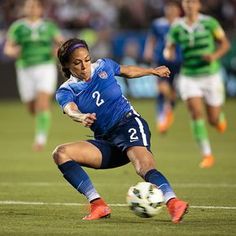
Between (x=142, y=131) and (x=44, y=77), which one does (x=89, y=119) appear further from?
(x=44, y=77)

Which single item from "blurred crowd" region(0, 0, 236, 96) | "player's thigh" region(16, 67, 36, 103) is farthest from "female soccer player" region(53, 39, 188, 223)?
"blurred crowd" region(0, 0, 236, 96)

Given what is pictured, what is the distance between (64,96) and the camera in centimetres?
969

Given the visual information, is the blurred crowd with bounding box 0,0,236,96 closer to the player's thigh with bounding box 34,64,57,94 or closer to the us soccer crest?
the player's thigh with bounding box 34,64,57,94

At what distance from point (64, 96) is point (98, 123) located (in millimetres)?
463

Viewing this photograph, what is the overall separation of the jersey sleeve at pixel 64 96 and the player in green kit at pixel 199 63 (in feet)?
19.8

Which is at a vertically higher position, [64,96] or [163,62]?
[64,96]

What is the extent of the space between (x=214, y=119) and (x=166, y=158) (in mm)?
1045

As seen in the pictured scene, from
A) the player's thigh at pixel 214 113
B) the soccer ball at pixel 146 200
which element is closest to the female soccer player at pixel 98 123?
the soccer ball at pixel 146 200

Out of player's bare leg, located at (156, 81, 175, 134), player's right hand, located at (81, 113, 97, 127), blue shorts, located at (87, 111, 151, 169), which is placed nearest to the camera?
player's right hand, located at (81, 113, 97, 127)

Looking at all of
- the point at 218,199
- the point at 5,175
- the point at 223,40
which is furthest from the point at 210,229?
the point at 223,40

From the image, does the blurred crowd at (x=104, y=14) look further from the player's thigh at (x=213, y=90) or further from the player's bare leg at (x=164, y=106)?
the player's thigh at (x=213, y=90)

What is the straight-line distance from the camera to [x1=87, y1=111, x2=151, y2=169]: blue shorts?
9.75m

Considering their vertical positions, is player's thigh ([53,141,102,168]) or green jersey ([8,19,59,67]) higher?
player's thigh ([53,141,102,168])

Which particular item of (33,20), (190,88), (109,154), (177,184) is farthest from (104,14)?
(109,154)
